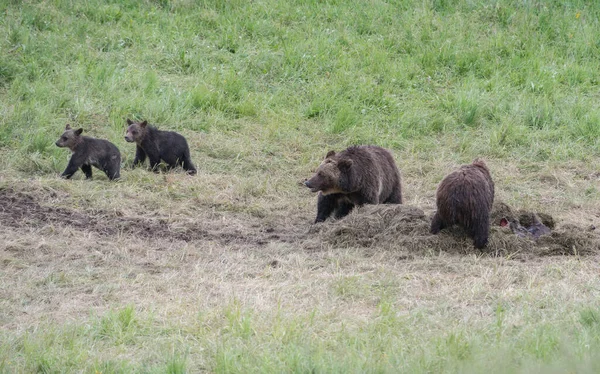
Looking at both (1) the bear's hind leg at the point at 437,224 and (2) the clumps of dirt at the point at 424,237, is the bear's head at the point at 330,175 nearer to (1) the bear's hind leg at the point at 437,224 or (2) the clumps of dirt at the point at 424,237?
(2) the clumps of dirt at the point at 424,237

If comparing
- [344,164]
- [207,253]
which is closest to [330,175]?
[344,164]

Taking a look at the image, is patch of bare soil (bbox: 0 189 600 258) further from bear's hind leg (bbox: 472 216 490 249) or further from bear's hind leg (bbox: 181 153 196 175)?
bear's hind leg (bbox: 181 153 196 175)

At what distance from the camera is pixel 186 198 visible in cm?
1017

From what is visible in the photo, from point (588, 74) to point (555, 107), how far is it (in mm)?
1681

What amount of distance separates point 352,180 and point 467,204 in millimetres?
1659

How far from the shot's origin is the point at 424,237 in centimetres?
812

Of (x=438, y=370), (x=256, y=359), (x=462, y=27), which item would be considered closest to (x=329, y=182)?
(x=256, y=359)

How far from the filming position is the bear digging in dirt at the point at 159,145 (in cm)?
1144

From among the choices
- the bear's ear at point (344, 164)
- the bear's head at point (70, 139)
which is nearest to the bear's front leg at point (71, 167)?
the bear's head at point (70, 139)

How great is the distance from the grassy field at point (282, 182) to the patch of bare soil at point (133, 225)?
4cm

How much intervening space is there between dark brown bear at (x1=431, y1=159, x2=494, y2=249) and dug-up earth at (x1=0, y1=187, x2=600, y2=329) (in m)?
0.15

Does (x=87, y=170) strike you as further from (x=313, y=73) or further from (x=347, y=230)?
(x=313, y=73)

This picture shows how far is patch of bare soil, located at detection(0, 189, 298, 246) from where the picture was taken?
8703 millimetres

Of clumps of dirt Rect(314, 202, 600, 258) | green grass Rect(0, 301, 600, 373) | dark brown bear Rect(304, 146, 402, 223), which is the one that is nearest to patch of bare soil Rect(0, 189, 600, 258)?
clumps of dirt Rect(314, 202, 600, 258)
